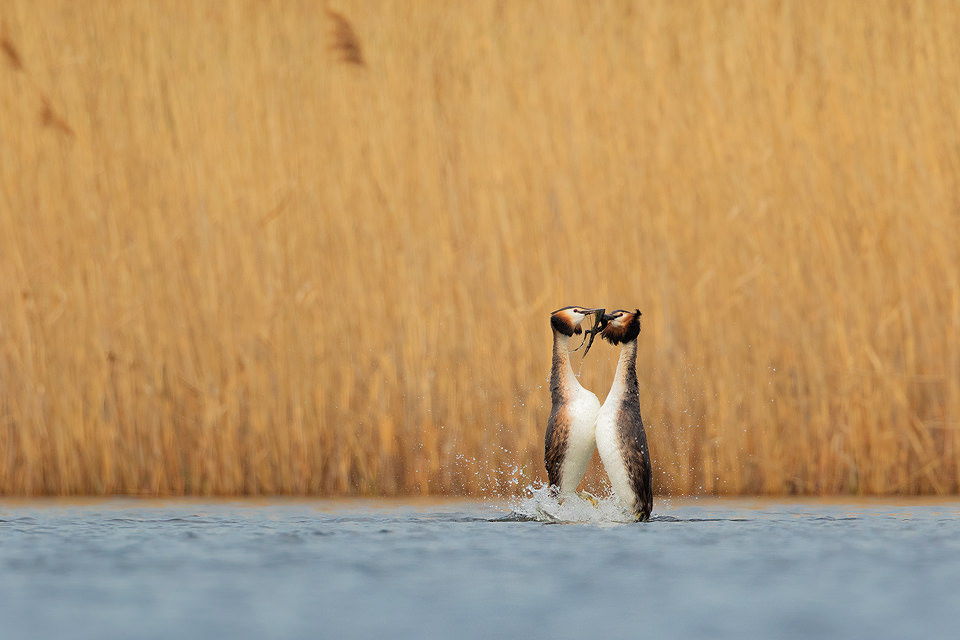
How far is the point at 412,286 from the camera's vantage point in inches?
255

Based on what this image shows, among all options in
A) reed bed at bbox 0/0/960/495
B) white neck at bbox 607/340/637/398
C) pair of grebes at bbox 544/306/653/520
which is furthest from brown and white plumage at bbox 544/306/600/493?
reed bed at bbox 0/0/960/495

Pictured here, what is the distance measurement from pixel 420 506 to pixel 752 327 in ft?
5.49

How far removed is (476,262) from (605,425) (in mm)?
1445

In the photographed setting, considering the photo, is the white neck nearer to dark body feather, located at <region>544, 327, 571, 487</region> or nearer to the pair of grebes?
the pair of grebes

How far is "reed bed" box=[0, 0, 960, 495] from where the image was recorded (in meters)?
6.26

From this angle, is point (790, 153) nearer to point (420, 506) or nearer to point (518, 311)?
point (518, 311)

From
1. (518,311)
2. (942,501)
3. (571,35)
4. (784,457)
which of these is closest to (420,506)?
(518,311)

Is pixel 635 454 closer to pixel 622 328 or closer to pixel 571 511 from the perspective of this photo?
pixel 571 511

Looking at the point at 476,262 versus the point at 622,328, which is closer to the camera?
the point at 622,328

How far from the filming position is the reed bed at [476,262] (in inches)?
247

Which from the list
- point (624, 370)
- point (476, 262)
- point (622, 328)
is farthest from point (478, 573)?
point (476, 262)

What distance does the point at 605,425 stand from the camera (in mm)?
5262

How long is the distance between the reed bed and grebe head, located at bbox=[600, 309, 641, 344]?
35.7 inches

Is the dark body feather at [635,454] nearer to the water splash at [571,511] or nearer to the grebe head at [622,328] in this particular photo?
the water splash at [571,511]
